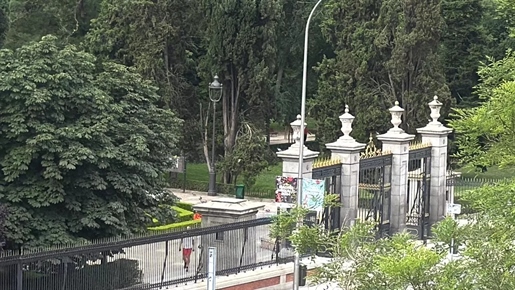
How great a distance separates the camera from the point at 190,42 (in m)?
45.7

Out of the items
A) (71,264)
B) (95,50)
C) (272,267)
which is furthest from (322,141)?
(71,264)

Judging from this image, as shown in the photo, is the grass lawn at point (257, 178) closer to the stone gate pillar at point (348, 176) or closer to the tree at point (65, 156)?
the stone gate pillar at point (348, 176)

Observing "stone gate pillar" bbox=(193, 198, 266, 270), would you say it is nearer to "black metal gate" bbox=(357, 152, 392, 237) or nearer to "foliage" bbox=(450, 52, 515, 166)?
"foliage" bbox=(450, 52, 515, 166)

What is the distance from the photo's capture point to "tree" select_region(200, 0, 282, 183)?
140ft

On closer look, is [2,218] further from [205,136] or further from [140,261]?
[205,136]

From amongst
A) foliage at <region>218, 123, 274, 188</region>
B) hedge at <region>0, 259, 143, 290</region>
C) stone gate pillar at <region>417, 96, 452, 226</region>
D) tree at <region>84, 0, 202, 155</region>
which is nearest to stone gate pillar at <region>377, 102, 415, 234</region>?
stone gate pillar at <region>417, 96, 452, 226</region>

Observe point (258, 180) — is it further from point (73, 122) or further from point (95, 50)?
point (73, 122)

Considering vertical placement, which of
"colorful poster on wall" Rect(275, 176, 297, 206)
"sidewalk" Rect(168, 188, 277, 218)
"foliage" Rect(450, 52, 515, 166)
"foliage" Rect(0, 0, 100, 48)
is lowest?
"sidewalk" Rect(168, 188, 277, 218)

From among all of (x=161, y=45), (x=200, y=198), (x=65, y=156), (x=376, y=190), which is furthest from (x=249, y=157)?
(x=65, y=156)

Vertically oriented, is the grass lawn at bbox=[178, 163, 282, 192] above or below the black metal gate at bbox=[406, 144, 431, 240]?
below

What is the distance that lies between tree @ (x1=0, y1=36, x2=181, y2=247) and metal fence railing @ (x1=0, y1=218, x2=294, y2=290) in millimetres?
1156

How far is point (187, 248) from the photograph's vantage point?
22016mm

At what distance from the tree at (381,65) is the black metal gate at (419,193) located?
384 inches

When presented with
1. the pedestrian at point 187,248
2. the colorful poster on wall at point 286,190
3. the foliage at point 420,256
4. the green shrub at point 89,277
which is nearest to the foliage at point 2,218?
the green shrub at point 89,277
